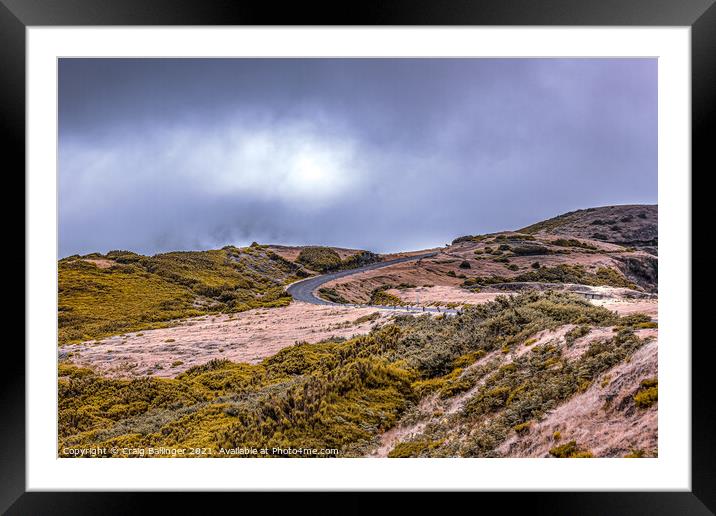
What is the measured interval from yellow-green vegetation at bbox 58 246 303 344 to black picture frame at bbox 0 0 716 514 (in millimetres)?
7591

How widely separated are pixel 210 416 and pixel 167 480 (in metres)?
2.26

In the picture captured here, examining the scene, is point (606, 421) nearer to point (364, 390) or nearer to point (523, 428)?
point (523, 428)

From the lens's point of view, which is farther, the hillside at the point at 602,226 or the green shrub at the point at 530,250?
the green shrub at the point at 530,250

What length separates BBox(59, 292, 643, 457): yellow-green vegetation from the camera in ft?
12.8

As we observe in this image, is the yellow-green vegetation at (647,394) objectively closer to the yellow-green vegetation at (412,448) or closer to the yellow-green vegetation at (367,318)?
the yellow-green vegetation at (412,448)

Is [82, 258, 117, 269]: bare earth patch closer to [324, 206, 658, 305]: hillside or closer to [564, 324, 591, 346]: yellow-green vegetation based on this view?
[324, 206, 658, 305]: hillside

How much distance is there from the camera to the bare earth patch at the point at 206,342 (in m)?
7.03

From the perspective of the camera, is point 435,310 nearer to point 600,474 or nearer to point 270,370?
point 270,370

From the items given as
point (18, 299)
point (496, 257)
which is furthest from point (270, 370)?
point (496, 257)

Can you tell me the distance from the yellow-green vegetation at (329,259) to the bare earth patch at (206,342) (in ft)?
22.2

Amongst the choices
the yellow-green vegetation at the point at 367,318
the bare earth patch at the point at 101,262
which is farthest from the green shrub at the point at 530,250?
the bare earth patch at the point at 101,262
